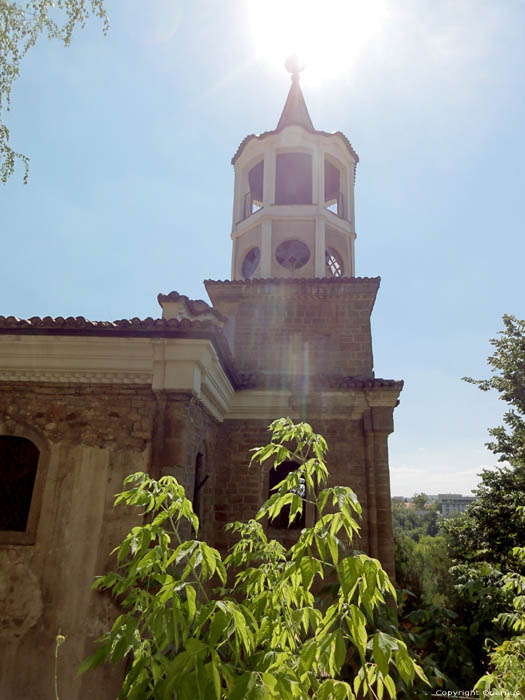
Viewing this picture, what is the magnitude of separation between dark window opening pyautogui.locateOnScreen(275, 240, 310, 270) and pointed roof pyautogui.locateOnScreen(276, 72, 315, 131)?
118 inches

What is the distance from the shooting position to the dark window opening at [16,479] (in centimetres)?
488

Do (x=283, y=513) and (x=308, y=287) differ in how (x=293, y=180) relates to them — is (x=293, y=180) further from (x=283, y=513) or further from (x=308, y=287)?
(x=283, y=513)

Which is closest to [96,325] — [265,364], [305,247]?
[265,364]

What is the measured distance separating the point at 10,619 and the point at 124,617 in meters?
3.80

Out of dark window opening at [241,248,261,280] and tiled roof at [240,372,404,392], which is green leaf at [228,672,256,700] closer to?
tiled roof at [240,372,404,392]

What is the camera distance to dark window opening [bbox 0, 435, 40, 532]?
192 inches

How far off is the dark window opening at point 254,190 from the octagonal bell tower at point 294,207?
4 cm

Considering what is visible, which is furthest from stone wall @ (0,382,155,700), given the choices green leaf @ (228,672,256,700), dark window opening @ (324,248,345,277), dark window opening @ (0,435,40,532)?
dark window opening @ (324,248,345,277)

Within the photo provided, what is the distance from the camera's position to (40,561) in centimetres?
456

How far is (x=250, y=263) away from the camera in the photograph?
36.1 ft

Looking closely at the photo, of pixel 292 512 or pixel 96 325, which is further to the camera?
pixel 96 325

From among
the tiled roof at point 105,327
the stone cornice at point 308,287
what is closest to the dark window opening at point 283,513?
the stone cornice at point 308,287

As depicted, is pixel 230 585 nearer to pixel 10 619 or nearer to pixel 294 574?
pixel 10 619

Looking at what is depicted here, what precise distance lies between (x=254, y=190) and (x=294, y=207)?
2.73 meters
